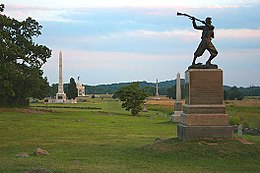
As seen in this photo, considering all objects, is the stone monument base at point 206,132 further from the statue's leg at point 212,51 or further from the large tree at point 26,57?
the large tree at point 26,57

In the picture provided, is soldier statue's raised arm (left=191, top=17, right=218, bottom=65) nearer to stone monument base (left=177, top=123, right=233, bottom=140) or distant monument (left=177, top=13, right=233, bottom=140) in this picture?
distant monument (left=177, top=13, right=233, bottom=140)

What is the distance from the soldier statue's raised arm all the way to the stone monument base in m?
2.43

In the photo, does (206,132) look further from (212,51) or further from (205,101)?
(212,51)

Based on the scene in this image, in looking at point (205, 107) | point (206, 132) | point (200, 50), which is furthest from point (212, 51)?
point (206, 132)

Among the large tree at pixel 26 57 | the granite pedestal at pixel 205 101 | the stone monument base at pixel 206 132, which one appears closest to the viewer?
the stone monument base at pixel 206 132

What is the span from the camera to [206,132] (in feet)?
55.1

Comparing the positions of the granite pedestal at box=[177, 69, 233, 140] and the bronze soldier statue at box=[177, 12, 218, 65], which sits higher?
the bronze soldier statue at box=[177, 12, 218, 65]

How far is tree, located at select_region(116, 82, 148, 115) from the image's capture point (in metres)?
58.1

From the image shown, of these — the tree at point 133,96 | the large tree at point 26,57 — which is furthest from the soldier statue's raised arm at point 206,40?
the tree at point 133,96

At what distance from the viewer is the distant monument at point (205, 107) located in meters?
16.8

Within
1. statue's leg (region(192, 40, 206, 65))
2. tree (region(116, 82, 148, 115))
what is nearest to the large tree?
tree (region(116, 82, 148, 115))

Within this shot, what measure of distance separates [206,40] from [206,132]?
3.43 m

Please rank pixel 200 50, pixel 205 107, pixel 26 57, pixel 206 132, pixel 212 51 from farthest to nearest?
pixel 26 57, pixel 200 50, pixel 212 51, pixel 205 107, pixel 206 132

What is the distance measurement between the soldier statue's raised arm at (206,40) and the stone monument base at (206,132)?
7.98 feet
